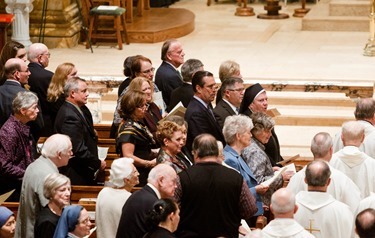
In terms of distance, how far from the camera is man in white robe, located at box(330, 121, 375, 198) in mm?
8789

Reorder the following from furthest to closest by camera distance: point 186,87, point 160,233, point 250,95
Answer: point 186,87
point 250,95
point 160,233

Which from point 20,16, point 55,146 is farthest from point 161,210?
point 20,16

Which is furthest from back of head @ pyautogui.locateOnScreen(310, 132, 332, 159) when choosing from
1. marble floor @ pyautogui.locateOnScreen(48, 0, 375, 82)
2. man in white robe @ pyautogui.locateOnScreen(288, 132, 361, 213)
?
marble floor @ pyautogui.locateOnScreen(48, 0, 375, 82)

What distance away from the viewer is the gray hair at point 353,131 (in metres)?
8.83

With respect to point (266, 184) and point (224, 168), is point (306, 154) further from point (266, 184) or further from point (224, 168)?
point (224, 168)

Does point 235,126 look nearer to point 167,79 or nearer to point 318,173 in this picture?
point 318,173

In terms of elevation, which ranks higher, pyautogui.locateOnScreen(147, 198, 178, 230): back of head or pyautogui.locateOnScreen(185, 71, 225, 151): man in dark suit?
pyautogui.locateOnScreen(147, 198, 178, 230): back of head

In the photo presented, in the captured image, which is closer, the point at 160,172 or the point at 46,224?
the point at 160,172

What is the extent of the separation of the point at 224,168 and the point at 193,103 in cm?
196

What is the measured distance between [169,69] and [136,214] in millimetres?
3796

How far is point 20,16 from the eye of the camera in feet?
50.5

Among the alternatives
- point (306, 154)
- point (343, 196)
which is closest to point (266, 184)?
point (343, 196)

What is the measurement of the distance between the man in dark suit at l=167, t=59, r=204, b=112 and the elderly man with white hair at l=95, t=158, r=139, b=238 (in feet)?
8.61

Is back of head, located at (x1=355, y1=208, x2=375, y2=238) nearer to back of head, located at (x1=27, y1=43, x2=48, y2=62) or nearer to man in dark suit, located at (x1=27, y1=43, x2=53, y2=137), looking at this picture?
man in dark suit, located at (x1=27, y1=43, x2=53, y2=137)
